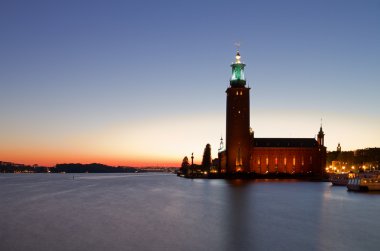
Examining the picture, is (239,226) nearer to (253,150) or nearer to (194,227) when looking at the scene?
(194,227)

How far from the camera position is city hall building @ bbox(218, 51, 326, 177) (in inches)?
4338

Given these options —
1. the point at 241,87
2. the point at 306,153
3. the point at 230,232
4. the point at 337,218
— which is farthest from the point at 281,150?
the point at 230,232

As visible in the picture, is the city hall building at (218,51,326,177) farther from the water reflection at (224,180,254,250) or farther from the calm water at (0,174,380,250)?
the calm water at (0,174,380,250)

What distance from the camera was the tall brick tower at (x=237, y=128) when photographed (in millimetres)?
109812

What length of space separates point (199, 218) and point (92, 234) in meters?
9.39

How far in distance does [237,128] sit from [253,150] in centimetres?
1248

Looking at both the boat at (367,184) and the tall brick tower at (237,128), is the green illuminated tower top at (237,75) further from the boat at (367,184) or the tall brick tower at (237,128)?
the boat at (367,184)

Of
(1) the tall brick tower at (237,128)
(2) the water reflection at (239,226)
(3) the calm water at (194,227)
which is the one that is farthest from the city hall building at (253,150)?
(3) the calm water at (194,227)

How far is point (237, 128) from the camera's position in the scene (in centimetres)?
11112

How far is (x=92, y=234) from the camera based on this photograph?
24.0 meters

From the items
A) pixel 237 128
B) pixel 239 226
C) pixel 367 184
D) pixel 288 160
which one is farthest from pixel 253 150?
pixel 239 226

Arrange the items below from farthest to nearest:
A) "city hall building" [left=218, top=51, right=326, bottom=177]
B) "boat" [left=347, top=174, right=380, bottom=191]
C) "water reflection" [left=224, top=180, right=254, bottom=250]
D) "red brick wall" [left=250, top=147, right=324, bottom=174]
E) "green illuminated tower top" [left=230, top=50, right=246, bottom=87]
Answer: "red brick wall" [left=250, top=147, right=324, bottom=174] → "green illuminated tower top" [left=230, top=50, right=246, bottom=87] → "city hall building" [left=218, top=51, right=326, bottom=177] → "boat" [left=347, top=174, right=380, bottom=191] → "water reflection" [left=224, top=180, right=254, bottom=250]

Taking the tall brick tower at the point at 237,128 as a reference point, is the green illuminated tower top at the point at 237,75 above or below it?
above

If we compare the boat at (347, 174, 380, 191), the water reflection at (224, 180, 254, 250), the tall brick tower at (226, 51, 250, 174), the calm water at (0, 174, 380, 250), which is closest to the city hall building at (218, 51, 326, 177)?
the tall brick tower at (226, 51, 250, 174)
